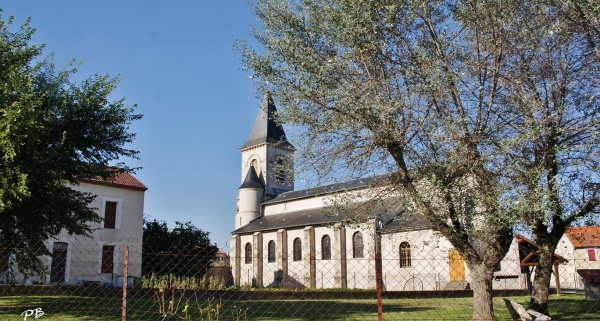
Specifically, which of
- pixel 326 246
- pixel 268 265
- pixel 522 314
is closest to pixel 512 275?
pixel 326 246

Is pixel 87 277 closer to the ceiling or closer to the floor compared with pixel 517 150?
closer to the floor

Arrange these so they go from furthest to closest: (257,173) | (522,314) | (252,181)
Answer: (257,173) → (252,181) → (522,314)

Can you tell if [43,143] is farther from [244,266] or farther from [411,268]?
[244,266]

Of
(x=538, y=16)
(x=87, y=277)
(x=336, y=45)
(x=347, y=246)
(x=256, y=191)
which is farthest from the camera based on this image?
(x=256, y=191)

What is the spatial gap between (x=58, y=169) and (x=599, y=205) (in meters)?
13.0

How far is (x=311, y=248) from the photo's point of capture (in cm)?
3725

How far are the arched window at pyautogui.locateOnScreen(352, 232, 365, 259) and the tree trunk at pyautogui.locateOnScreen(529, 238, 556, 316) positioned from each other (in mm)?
23455

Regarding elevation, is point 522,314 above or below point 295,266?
below

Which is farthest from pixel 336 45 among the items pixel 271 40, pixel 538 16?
pixel 538 16

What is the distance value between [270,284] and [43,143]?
98.9 ft

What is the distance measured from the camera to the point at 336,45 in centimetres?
1059

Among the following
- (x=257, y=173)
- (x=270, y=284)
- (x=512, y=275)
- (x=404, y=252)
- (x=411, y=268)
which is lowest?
(x=270, y=284)

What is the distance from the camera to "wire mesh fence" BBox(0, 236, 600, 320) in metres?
→ 11.9

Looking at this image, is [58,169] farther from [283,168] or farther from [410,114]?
[410,114]
